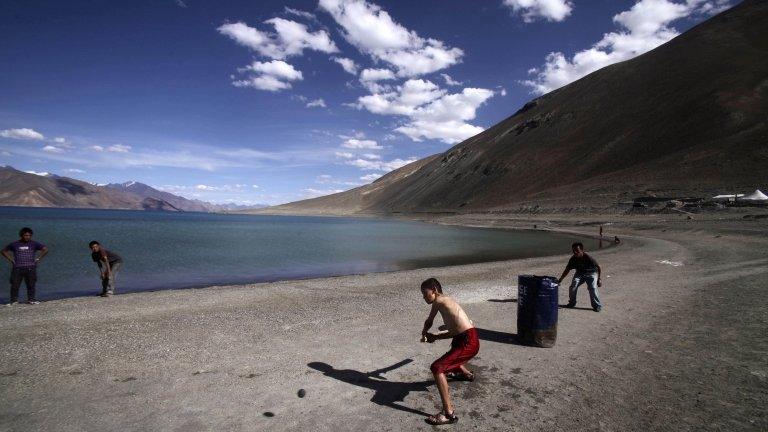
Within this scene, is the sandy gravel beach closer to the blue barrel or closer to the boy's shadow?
the boy's shadow

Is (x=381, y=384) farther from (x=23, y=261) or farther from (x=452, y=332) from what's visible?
(x=23, y=261)

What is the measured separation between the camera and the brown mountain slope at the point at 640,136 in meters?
60.2

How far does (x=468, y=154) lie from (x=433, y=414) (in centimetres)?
14023

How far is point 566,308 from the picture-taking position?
999 cm

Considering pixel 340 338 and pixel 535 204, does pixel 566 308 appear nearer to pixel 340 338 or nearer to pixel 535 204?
pixel 340 338

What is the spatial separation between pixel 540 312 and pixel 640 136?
8957 cm

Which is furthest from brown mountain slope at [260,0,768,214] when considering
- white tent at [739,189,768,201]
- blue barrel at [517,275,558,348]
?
blue barrel at [517,275,558,348]

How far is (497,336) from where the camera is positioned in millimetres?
7879

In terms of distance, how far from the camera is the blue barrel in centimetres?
707

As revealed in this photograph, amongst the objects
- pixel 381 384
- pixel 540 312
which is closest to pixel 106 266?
pixel 381 384

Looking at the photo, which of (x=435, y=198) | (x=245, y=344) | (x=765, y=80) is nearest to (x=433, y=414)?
(x=245, y=344)

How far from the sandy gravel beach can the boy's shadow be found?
0.03 metres

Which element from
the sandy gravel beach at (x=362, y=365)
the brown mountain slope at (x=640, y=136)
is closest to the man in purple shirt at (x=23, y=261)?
the sandy gravel beach at (x=362, y=365)

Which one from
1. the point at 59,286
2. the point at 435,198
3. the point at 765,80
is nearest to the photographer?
the point at 59,286
